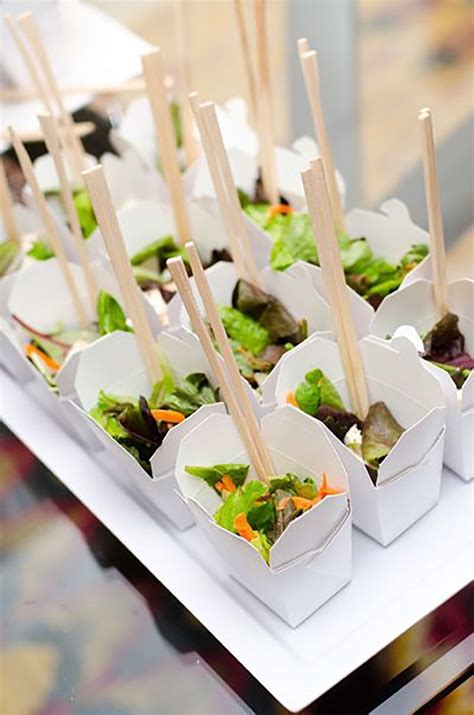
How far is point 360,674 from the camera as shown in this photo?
1.13m

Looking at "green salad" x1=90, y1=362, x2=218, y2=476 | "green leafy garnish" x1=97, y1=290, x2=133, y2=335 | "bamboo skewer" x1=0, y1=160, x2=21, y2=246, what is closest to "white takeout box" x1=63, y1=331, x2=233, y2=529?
"green salad" x1=90, y1=362, x2=218, y2=476

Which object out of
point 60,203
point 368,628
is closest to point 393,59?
point 60,203

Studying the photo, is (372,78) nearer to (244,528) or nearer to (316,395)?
(316,395)

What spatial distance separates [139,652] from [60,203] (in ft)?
2.50

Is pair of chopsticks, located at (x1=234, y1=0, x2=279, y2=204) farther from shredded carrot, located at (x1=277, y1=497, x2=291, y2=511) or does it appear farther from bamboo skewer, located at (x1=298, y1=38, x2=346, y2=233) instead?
shredded carrot, located at (x1=277, y1=497, x2=291, y2=511)

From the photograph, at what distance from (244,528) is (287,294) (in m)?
0.36

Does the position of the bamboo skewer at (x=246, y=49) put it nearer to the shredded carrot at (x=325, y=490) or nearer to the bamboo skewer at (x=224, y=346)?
the bamboo skewer at (x=224, y=346)

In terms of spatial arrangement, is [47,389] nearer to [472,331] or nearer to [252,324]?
[252,324]

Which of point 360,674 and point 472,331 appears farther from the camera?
point 472,331

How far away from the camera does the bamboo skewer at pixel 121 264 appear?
46.1 inches

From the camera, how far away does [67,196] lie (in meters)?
1.47

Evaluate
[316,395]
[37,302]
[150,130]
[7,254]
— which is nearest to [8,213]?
[7,254]

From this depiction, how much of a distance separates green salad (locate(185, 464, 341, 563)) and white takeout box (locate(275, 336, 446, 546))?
0.05 metres

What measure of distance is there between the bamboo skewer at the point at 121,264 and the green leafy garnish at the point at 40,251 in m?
0.32
